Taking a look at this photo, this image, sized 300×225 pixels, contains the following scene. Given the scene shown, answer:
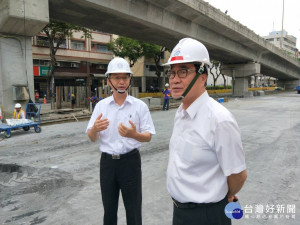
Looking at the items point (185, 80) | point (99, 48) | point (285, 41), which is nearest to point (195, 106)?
point (185, 80)

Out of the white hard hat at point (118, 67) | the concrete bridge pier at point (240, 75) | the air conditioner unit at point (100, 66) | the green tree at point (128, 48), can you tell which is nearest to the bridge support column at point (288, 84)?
the concrete bridge pier at point (240, 75)

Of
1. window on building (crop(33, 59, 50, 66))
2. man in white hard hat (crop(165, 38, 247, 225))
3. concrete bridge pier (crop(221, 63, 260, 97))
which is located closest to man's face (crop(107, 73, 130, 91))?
man in white hard hat (crop(165, 38, 247, 225))

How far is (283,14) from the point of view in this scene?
4731cm

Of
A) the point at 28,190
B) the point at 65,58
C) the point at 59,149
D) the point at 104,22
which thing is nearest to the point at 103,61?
the point at 65,58

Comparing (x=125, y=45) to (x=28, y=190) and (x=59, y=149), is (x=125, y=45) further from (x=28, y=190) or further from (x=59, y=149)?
(x=28, y=190)

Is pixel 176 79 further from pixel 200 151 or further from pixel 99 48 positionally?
pixel 99 48

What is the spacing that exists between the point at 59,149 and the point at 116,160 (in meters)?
5.32

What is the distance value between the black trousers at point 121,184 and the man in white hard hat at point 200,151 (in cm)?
94

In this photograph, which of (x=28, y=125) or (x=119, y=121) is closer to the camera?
(x=119, y=121)

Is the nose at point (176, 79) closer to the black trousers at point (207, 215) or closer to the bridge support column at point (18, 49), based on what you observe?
the black trousers at point (207, 215)

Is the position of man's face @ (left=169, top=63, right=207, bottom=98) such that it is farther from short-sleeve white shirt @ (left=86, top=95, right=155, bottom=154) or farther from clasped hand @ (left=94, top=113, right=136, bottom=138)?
short-sleeve white shirt @ (left=86, top=95, right=155, bottom=154)

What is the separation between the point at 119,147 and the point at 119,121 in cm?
33

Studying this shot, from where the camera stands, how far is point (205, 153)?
1.74 meters

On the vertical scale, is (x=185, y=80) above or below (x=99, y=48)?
below
